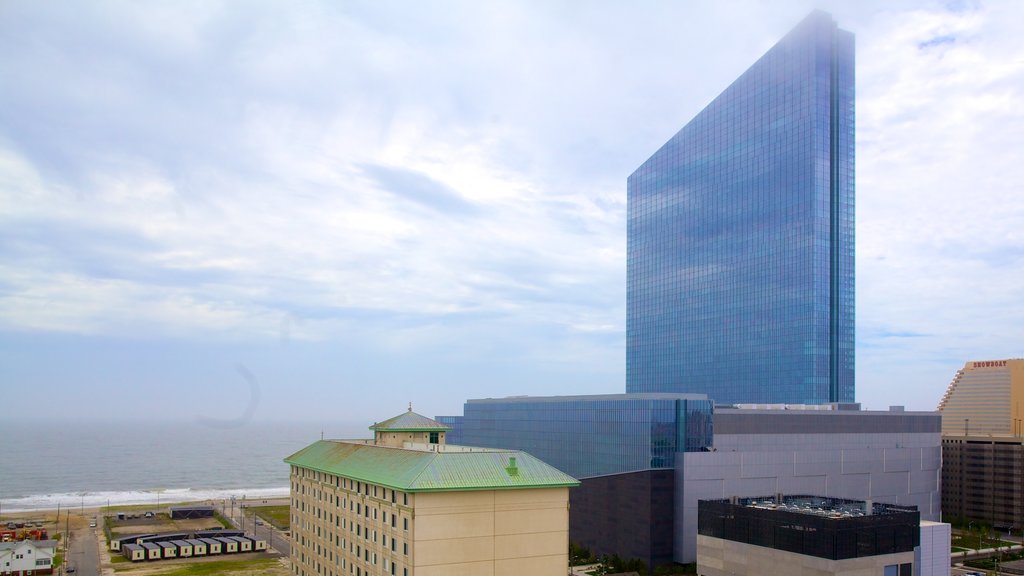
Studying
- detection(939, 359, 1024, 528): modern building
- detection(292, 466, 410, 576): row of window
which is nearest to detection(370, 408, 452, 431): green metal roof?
detection(292, 466, 410, 576): row of window

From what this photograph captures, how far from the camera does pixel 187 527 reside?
142625 millimetres

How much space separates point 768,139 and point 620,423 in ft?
218

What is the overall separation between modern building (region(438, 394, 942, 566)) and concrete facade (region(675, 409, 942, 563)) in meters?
0.15

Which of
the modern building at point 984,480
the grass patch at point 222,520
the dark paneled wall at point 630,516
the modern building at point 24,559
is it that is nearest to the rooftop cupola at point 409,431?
the dark paneled wall at point 630,516

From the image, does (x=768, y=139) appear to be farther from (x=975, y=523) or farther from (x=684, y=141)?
(x=975, y=523)

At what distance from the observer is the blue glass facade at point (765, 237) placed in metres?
133

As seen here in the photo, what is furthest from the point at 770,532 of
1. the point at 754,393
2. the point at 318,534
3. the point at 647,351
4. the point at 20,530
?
the point at 20,530

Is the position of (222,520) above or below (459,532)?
below

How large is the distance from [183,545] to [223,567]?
44.0 ft

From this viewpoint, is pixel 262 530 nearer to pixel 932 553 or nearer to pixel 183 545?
pixel 183 545

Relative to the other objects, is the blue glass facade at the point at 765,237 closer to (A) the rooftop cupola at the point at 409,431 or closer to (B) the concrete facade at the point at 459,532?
(A) the rooftop cupola at the point at 409,431

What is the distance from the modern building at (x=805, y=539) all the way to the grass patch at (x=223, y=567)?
58.9 meters

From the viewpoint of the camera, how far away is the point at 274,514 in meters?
163

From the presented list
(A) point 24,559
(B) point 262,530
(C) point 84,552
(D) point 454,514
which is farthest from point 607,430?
(C) point 84,552
